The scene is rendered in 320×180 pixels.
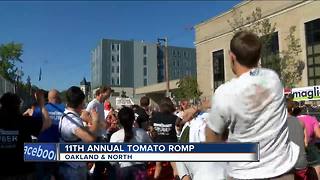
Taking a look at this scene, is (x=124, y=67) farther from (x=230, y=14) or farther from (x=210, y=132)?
(x=210, y=132)

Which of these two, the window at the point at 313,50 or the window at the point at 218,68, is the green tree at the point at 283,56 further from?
the window at the point at 218,68

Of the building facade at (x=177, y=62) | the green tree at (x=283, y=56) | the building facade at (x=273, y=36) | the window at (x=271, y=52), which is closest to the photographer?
the building facade at (x=273, y=36)

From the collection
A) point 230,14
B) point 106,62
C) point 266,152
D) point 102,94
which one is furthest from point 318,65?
point 106,62

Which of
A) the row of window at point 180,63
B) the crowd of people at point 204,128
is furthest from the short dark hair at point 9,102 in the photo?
the row of window at point 180,63

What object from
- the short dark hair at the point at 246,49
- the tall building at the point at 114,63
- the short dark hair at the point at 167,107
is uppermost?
the tall building at the point at 114,63

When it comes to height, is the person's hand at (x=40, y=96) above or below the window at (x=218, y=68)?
→ below

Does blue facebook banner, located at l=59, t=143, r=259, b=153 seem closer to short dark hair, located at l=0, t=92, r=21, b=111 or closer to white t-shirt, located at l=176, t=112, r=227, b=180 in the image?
white t-shirt, located at l=176, t=112, r=227, b=180

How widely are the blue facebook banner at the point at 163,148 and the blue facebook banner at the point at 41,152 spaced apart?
2.4 inches

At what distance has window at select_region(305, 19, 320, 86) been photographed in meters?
35.8

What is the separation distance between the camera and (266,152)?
288 cm

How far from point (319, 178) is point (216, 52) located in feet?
148

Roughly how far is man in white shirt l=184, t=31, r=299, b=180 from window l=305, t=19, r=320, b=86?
34879 millimetres

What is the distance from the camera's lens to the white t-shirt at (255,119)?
9.20 feet

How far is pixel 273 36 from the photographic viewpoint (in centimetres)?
3919
